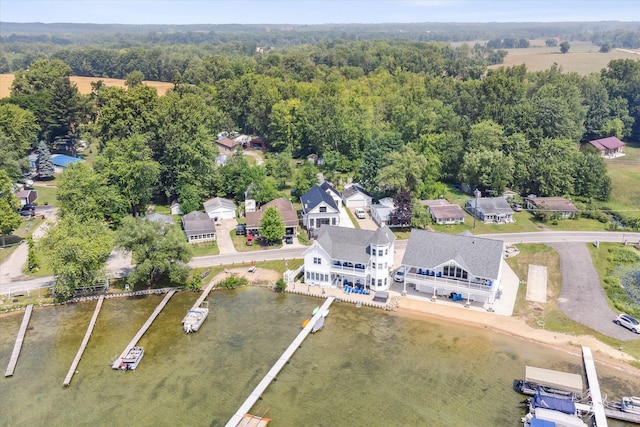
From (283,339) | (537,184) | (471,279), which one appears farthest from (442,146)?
(283,339)

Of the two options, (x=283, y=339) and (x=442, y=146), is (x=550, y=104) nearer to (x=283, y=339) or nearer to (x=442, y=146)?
(x=442, y=146)

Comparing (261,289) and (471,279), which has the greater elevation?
(471,279)

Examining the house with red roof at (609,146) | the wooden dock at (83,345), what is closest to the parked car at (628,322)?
the wooden dock at (83,345)

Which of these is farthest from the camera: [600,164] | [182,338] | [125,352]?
[600,164]

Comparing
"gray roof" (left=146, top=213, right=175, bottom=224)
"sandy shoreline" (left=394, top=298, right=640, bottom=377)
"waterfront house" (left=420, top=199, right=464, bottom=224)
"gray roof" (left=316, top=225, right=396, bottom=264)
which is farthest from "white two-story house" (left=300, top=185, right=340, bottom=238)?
"sandy shoreline" (left=394, top=298, right=640, bottom=377)

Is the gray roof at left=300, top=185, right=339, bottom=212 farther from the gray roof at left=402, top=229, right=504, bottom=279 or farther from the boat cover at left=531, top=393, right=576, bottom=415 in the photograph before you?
the boat cover at left=531, top=393, right=576, bottom=415

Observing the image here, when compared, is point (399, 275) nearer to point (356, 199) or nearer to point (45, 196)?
point (356, 199)
